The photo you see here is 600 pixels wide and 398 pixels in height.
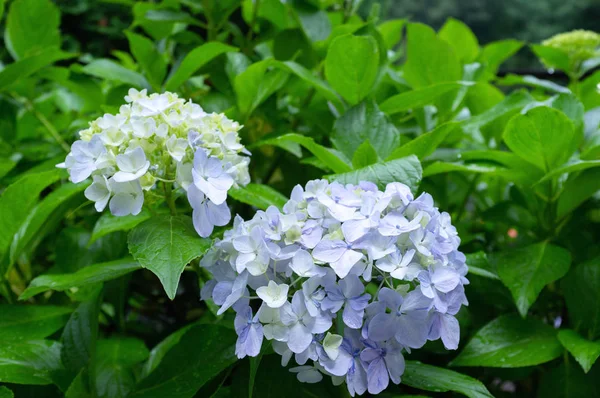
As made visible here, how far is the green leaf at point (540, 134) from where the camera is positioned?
0.77 metres

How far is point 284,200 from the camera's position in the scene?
76cm

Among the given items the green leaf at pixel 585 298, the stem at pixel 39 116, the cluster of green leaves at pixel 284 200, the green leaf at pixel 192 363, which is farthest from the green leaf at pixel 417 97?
A: the stem at pixel 39 116

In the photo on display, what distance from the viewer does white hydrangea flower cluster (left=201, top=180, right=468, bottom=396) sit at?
54 centimetres

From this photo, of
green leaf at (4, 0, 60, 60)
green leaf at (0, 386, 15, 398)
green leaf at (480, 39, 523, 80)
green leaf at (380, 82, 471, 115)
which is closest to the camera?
green leaf at (0, 386, 15, 398)

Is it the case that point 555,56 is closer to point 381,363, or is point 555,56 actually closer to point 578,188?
point 578,188

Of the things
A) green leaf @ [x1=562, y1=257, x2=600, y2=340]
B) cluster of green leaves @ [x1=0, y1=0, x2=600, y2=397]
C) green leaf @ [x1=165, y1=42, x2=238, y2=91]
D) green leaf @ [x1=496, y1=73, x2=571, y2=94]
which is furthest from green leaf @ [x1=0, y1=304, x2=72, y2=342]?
green leaf @ [x1=496, y1=73, x2=571, y2=94]

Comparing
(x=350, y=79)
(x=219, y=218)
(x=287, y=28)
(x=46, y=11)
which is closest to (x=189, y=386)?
(x=219, y=218)

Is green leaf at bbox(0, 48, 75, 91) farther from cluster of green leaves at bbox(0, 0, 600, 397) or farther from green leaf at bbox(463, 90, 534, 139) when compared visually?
green leaf at bbox(463, 90, 534, 139)

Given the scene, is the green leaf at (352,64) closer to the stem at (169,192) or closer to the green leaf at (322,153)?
the green leaf at (322,153)

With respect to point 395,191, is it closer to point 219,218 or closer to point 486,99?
point 219,218

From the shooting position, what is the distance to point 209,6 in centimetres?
110

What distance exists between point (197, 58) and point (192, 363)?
0.47 meters

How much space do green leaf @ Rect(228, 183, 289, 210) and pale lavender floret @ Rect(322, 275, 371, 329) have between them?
0.20 m

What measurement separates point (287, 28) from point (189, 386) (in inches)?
26.8
